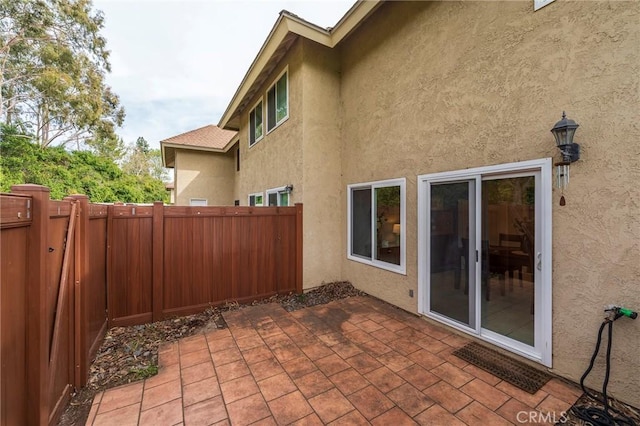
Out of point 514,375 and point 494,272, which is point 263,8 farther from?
point 514,375

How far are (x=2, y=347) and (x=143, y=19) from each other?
1047 cm

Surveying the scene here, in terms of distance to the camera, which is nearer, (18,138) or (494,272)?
(494,272)

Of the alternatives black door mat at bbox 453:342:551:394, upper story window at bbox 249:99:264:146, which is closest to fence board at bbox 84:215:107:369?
black door mat at bbox 453:342:551:394

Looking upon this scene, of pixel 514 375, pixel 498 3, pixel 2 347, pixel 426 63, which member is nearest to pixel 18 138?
pixel 2 347

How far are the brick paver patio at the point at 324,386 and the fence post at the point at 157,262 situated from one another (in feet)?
3.46

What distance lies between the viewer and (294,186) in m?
6.40

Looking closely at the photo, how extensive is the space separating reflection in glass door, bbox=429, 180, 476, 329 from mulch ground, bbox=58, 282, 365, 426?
2035 millimetres

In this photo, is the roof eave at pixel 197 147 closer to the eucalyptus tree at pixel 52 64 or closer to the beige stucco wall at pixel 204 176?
the beige stucco wall at pixel 204 176

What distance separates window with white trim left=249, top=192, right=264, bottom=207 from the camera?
8883 millimetres

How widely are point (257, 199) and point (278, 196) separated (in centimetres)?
218

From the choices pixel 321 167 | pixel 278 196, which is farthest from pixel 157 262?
pixel 321 167

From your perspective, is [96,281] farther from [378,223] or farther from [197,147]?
[197,147]

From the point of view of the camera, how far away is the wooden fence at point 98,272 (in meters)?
1.77

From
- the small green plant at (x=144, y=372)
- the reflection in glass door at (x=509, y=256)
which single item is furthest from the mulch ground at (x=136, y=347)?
the reflection in glass door at (x=509, y=256)
